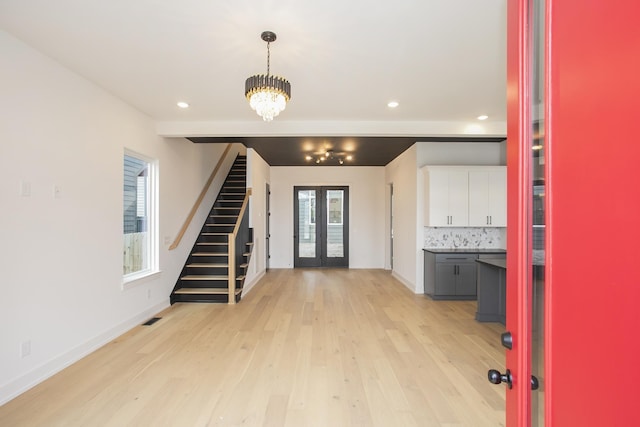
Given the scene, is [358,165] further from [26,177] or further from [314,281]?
[26,177]

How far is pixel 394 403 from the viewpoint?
2227mm

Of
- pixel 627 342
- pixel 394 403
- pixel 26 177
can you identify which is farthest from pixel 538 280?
pixel 26 177

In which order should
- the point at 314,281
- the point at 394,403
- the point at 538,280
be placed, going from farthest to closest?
the point at 314,281, the point at 394,403, the point at 538,280

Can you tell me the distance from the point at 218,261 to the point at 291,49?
4.05 metres

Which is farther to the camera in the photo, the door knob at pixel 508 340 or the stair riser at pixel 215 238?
the stair riser at pixel 215 238

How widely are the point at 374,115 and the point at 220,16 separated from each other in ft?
8.00

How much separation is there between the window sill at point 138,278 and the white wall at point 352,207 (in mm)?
3957

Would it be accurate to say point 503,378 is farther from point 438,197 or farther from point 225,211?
point 225,211

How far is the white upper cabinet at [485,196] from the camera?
→ 206 inches

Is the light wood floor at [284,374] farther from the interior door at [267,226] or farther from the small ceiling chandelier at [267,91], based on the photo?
the interior door at [267,226]

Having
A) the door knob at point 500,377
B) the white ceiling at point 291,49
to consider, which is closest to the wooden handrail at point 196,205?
the white ceiling at point 291,49

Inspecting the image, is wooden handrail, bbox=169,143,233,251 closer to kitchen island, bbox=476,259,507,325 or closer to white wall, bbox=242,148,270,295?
white wall, bbox=242,148,270,295

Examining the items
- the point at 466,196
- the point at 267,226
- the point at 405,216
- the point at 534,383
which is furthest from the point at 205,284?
the point at 534,383

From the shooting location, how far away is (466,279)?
5.03m
